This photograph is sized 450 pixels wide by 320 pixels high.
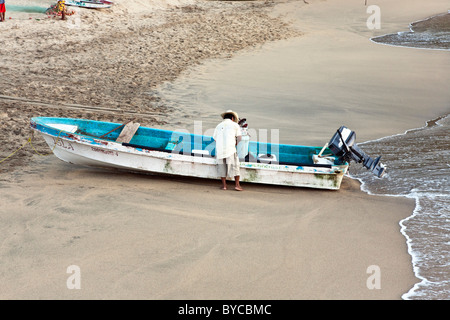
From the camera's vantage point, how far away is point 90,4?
2027cm

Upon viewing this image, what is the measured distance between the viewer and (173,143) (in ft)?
30.7

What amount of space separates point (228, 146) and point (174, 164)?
0.91 metres

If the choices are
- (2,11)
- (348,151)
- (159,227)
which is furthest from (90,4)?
(159,227)

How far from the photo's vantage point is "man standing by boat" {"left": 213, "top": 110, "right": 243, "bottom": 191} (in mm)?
8469

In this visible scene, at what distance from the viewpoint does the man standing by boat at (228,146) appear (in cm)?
847

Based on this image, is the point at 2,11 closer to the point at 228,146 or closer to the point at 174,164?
the point at 174,164

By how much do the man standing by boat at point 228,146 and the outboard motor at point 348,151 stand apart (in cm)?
145

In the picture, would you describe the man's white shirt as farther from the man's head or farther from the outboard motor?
the outboard motor

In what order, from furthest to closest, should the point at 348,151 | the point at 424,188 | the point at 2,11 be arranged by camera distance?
the point at 2,11 → the point at 424,188 → the point at 348,151

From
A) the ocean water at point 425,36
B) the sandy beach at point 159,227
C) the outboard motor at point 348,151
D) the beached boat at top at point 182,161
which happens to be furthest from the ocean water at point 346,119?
the ocean water at point 425,36

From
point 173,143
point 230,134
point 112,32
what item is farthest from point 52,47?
point 230,134

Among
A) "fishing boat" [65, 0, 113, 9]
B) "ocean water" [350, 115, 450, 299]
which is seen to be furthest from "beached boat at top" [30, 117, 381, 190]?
"fishing boat" [65, 0, 113, 9]

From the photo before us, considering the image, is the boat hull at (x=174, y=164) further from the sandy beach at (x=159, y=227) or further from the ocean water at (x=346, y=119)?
the ocean water at (x=346, y=119)

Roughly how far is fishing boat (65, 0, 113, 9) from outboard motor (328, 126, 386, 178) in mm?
13968
